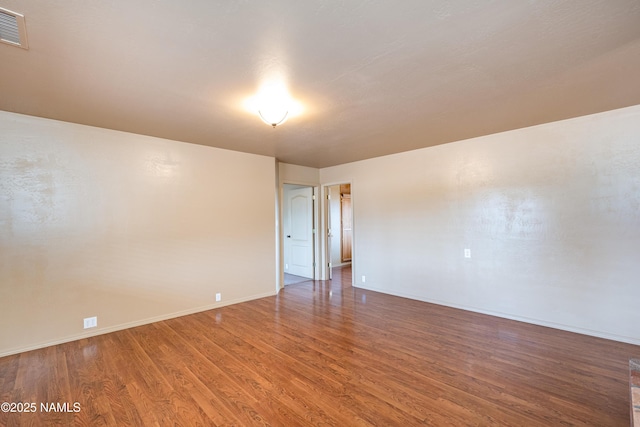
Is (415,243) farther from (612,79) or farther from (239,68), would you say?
(239,68)

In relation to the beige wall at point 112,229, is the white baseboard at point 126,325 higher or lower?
lower

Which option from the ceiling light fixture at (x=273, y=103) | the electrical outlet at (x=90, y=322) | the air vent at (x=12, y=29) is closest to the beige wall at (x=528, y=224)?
the ceiling light fixture at (x=273, y=103)

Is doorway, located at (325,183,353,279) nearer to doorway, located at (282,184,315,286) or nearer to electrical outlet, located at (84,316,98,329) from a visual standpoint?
doorway, located at (282,184,315,286)

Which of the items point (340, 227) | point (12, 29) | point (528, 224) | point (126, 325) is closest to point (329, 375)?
point (126, 325)

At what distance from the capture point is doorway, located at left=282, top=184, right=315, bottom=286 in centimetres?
634

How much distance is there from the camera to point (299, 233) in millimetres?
6621

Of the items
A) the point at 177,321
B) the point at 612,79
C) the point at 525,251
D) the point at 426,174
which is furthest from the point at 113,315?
the point at 612,79

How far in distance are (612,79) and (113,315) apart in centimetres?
575

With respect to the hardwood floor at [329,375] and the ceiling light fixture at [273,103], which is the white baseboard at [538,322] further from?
the ceiling light fixture at [273,103]

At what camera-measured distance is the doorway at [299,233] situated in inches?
249

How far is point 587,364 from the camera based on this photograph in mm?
2564

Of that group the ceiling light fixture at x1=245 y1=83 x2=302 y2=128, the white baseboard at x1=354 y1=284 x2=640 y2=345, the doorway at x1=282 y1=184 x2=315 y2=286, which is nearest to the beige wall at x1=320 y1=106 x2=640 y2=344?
the white baseboard at x1=354 y1=284 x2=640 y2=345

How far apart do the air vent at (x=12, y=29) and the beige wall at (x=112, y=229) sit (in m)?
1.76

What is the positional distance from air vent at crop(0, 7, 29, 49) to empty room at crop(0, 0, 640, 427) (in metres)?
0.01
